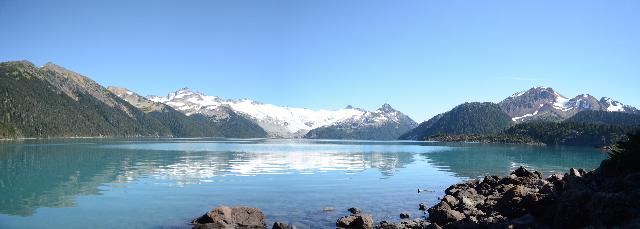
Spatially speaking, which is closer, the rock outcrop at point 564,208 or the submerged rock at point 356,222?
the rock outcrop at point 564,208

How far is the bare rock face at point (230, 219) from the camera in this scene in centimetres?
3822

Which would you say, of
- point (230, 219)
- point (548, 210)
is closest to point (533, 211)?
point (548, 210)

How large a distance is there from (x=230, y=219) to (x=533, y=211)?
890 inches

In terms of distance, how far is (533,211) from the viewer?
35438mm

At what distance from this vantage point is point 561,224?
93.1 feet

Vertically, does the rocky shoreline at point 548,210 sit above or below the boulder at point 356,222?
above

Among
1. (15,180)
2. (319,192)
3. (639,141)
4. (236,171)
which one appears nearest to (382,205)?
(319,192)

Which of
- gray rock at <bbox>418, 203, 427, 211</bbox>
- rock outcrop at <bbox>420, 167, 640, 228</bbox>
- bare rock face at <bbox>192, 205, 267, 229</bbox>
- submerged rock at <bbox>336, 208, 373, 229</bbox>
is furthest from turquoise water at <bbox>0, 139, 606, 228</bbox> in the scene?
rock outcrop at <bbox>420, 167, 640, 228</bbox>

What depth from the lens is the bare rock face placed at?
38219mm

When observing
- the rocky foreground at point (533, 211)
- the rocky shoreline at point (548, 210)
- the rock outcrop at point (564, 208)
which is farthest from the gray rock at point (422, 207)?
the rock outcrop at point (564, 208)

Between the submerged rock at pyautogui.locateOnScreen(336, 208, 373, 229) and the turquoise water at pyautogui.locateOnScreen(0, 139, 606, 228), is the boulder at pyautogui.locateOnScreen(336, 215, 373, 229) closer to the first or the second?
the submerged rock at pyautogui.locateOnScreen(336, 208, 373, 229)

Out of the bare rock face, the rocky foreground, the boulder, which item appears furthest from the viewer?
the bare rock face

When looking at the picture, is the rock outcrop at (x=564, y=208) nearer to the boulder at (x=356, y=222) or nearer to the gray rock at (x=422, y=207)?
the gray rock at (x=422, y=207)

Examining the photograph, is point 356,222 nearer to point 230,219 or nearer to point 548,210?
point 230,219
